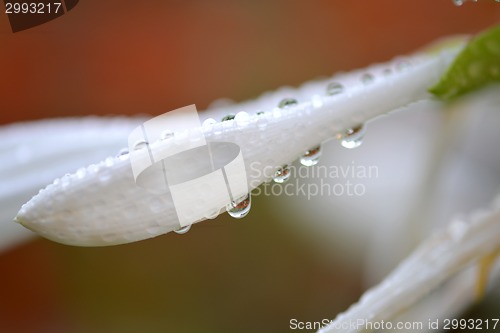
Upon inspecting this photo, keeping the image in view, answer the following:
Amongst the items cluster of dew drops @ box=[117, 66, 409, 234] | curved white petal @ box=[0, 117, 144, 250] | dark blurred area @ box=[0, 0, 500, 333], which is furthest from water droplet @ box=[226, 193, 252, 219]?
dark blurred area @ box=[0, 0, 500, 333]

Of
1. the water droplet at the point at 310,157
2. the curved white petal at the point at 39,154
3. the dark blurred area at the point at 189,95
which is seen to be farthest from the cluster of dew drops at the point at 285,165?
the dark blurred area at the point at 189,95

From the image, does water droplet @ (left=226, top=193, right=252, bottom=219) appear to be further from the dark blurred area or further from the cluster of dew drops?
the dark blurred area

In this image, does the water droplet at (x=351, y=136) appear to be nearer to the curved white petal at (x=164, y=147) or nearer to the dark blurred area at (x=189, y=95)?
the curved white petal at (x=164, y=147)

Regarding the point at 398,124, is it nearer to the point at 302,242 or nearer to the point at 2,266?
the point at 302,242

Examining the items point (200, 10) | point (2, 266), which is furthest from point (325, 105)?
point (200, 10)

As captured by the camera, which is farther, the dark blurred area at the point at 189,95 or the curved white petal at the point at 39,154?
the dark blurred area at the point at 189,95

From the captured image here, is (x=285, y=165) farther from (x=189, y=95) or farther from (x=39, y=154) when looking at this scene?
(x=189, y=95)
